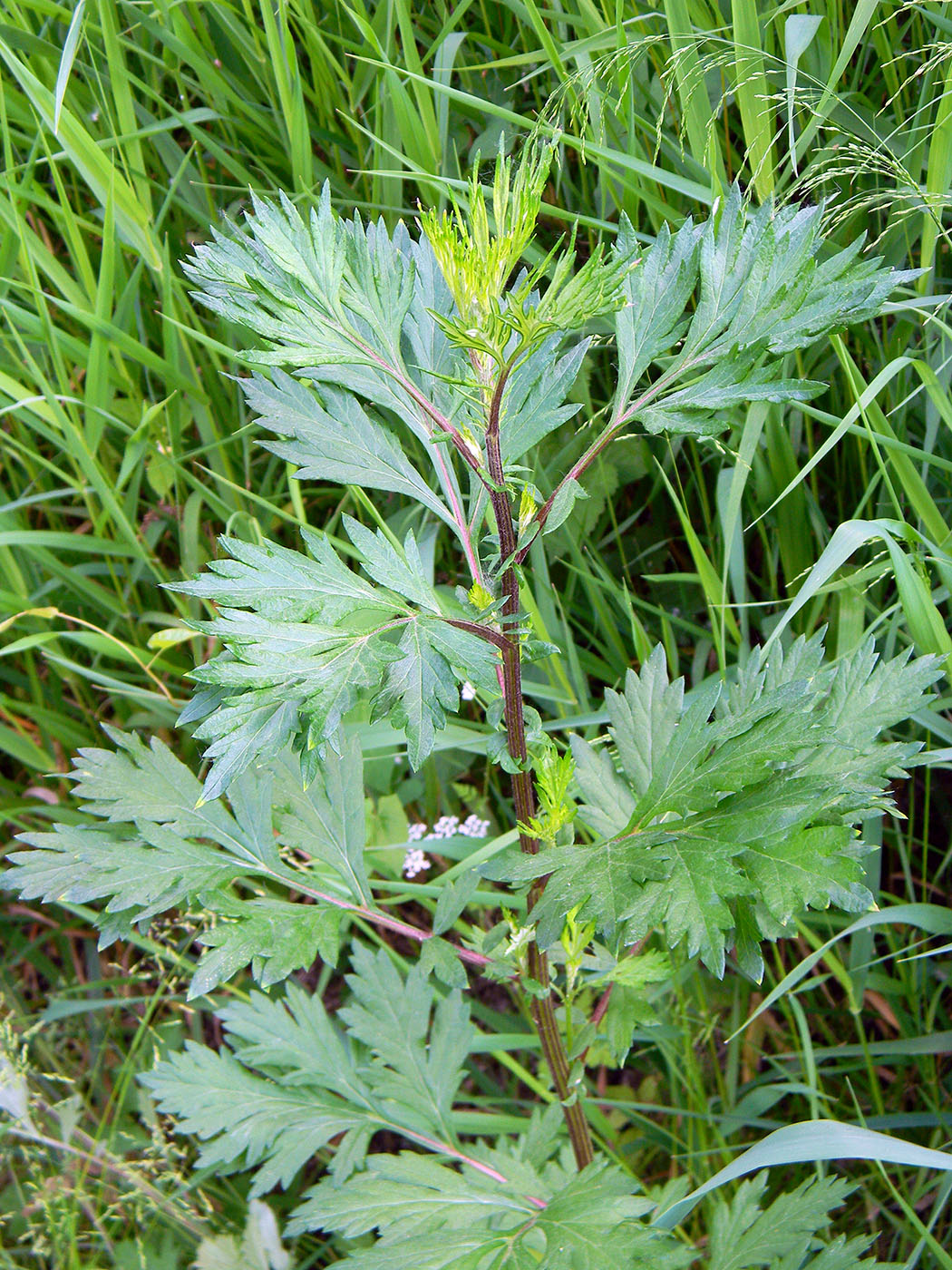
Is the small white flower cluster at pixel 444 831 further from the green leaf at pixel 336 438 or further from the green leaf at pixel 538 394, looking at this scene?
the green leaf at pixel 538 394

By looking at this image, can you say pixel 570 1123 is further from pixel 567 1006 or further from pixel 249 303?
pixel 249 303

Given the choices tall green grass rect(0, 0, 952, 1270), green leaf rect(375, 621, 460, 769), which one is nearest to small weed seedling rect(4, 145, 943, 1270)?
green leaf rect(375, 621, 460, 769)

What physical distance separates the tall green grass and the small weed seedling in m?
0.22

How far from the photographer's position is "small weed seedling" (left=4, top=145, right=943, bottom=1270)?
88 centimetres

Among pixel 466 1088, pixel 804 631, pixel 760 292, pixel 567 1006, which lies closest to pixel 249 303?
pixel 760 292

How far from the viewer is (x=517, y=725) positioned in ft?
3.34

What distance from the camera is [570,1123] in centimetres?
131

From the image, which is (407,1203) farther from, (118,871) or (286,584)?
(286,584)

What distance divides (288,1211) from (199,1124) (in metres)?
0.70

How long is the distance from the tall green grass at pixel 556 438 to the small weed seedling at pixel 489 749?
0.22 meters

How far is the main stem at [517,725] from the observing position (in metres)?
0.92

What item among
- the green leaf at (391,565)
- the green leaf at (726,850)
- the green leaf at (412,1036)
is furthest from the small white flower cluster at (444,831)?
the green leaf at (391,565)

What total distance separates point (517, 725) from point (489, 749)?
0.04 m

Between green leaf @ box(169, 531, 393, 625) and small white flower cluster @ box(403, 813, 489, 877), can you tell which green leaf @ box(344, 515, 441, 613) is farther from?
small white flower cluster @ box(403, 813, 489, 877)
